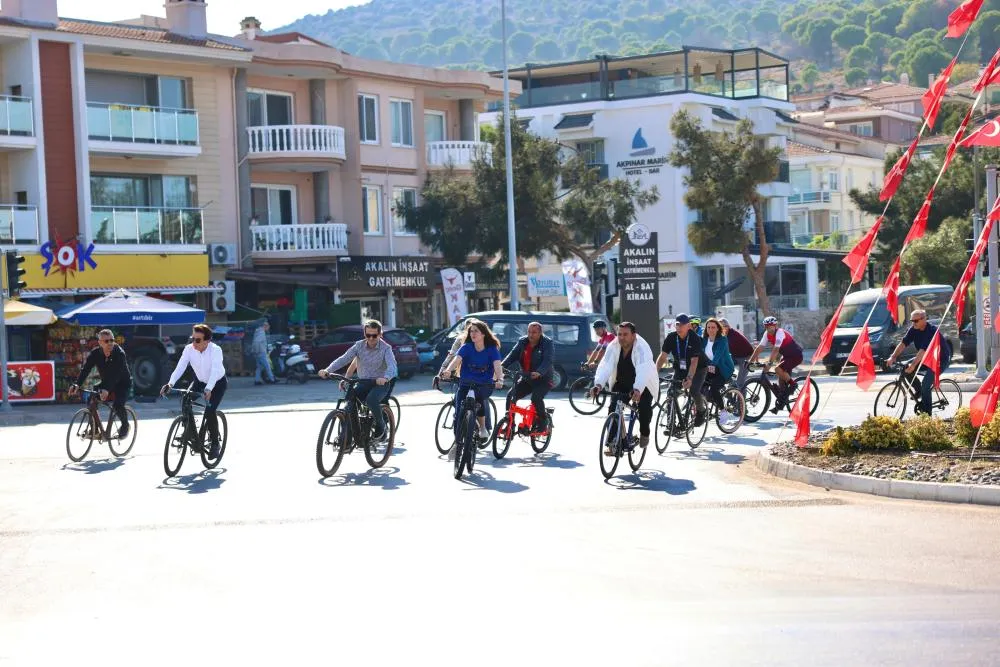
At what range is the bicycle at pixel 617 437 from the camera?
14.0 meters

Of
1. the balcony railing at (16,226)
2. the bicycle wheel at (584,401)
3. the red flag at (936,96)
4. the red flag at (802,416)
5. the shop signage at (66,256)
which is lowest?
the bicycle wheel at (584,401)

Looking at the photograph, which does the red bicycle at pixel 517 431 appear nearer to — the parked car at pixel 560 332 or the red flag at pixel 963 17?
the red flag at pixel 963 17

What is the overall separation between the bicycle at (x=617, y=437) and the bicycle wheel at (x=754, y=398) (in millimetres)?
6134

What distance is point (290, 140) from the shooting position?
134 ft

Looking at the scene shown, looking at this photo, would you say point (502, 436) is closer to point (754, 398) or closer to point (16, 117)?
point (754, 398)

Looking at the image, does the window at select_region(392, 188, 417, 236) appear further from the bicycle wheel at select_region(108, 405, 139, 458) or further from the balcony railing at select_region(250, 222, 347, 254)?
the bicycle wheel at select_region(108, 405, 139, 458)

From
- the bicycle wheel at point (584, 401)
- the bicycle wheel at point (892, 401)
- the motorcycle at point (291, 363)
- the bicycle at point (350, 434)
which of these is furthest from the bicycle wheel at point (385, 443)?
the motorcycle at point (291, 363)

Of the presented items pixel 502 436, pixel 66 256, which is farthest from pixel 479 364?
pixel 66 256

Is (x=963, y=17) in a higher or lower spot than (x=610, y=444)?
higher

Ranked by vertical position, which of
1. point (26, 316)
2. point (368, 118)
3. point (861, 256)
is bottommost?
point (26, 316)

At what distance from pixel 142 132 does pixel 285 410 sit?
14.6 metres

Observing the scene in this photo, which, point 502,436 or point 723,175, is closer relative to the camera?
point 502,436

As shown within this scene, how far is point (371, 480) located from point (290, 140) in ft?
91.8

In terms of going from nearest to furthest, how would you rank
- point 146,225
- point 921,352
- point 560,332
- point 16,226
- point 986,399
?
point 986,399 → point 921,352 → point 560,332 → point 16,226 → point 146,225
